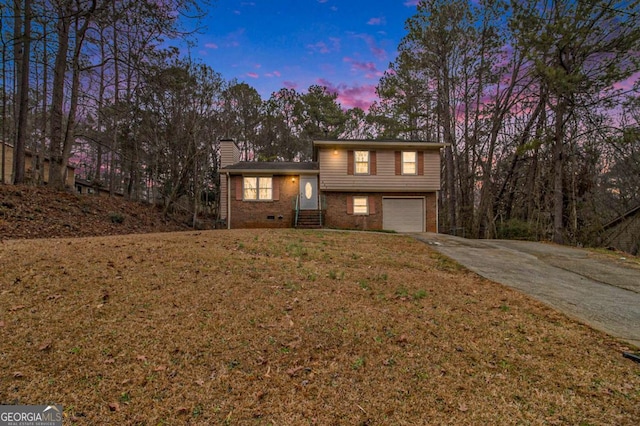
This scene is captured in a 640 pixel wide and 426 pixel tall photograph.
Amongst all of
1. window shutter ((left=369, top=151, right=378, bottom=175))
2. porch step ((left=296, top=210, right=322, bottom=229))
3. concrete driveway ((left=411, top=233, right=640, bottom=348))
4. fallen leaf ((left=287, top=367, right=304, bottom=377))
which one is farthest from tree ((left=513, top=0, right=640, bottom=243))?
fallen leaf ((left=287, top=367, right=304, bottom=377))

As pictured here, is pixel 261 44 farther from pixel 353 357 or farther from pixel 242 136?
pixel 353 357

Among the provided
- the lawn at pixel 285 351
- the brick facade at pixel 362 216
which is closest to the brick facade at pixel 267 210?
the brick facade at pixel 362 216

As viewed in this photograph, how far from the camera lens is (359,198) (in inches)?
611

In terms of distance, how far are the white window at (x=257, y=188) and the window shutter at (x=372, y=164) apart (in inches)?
206

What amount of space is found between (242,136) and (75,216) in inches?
719

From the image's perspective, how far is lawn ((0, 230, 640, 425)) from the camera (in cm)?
239

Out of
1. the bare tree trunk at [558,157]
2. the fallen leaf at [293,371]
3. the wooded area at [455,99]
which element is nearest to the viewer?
the fallen leaf at [293,371]

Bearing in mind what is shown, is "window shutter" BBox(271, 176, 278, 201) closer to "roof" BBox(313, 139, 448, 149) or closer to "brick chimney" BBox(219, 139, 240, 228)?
"brick chimney" BBox(219, 139, 240, 228)

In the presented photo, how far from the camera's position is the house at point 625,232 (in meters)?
13.9

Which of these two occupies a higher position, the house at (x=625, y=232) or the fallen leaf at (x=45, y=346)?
the house at (x=625, y=232)

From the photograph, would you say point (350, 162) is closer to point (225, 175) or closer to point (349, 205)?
point (349, 205)

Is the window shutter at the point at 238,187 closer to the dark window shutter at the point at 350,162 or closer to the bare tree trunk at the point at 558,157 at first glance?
the dark window shutter at the point at 350,162

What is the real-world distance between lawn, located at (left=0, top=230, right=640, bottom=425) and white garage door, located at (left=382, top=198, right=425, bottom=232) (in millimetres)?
10187

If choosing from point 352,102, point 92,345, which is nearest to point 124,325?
point 92,345
